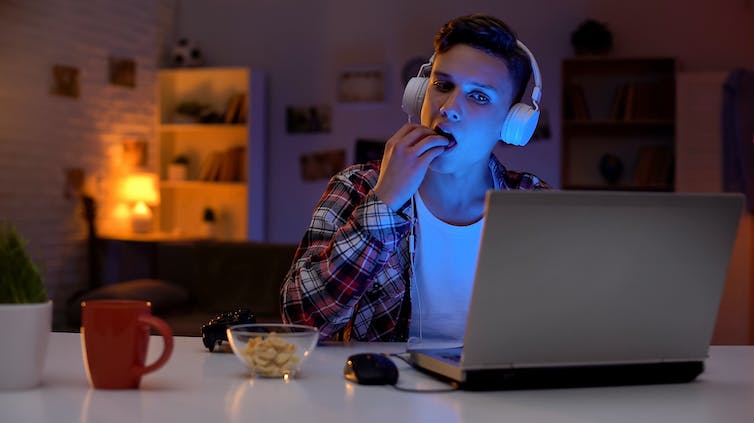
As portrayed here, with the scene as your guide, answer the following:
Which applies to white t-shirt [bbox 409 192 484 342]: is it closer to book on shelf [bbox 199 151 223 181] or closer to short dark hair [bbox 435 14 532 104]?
short dark hair [bbox 435 14 532 104]

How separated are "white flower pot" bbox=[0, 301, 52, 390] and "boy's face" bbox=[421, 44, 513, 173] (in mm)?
875

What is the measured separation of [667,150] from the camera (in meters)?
5.73

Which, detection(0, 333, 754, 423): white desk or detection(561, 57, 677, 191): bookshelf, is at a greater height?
detection(561, 57, 677, 191): bookshelf

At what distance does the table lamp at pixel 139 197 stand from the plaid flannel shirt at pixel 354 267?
14.3 feet

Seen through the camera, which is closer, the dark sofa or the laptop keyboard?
the laptop keyboard

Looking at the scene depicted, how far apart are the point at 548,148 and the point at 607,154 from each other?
1.26 ft

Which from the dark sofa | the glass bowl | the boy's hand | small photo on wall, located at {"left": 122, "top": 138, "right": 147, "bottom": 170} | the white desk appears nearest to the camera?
the white desk

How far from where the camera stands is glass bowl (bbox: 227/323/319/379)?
3.91 ft

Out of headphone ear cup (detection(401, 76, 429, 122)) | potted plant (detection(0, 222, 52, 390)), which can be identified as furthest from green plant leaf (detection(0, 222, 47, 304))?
headphone ear cup (detection(401, 76, 429, 122))

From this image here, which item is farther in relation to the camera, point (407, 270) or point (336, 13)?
point (336, 13)

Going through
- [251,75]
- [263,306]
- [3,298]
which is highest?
[251,75]

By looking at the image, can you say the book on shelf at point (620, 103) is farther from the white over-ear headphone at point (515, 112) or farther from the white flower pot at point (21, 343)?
the white flower pot at point (21, 343)

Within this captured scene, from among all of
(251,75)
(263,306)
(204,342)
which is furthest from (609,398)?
(251,75)

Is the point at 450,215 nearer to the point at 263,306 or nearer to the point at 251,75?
the point at 263,306
